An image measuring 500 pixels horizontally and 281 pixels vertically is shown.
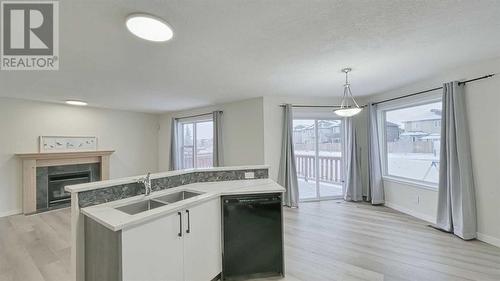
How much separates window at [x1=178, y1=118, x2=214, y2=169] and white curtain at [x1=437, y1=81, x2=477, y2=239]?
15.2 feet

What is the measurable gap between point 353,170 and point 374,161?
470 mm

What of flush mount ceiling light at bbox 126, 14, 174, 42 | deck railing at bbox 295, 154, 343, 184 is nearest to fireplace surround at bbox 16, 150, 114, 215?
flush mount ceiling light at bbox 126, 14, 174, 42

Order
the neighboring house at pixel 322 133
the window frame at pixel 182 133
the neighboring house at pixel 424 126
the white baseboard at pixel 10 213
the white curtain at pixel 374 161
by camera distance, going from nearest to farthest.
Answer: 1. the neighboring house at pixel 424 126
2. the white baseboard at pixel 10 213
3. the white curtain at pixel 374 161
4. the neighboring house at pixel 322 133
5. the window frame at pixel 182 133

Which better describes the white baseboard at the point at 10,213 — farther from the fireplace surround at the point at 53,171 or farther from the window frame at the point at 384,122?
the window frame at the point at 384,122

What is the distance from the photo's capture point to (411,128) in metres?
4.04

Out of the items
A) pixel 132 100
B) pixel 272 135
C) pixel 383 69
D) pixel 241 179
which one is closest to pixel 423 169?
pixel 383 69

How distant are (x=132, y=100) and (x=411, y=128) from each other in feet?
18.8

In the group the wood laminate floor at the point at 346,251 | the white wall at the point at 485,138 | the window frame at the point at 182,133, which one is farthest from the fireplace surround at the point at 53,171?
the white wall at the point at 485,138

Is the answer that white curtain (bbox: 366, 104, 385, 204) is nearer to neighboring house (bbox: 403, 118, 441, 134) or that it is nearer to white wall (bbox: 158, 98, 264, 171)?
neighboring house (bbox: 403, 118, 441, 134)

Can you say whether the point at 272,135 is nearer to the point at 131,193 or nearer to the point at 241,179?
the point at 241,179

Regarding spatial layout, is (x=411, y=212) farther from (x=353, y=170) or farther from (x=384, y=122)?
(x=384, y=122)

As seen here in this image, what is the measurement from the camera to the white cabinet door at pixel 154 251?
56.0 inches

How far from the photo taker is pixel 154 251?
1.56 m

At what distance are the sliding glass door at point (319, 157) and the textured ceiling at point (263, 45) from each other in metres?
1.30
